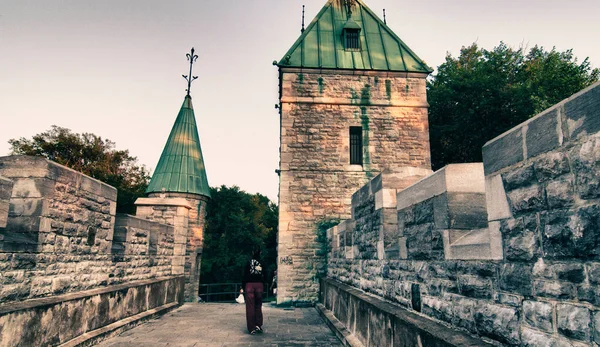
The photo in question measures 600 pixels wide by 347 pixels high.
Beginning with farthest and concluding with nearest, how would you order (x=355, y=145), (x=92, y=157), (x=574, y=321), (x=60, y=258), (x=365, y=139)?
(x=92, y=157), (x=355, y=145), (x=365, y=139), (x=60, y=258), (x=574, y=321)

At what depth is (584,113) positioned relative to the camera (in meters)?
1.75

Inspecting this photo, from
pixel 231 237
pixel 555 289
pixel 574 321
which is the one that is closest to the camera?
pixel 574 321

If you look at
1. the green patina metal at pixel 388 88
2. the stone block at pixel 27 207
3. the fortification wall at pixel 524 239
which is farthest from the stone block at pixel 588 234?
the green patina metal at pixel 388 88

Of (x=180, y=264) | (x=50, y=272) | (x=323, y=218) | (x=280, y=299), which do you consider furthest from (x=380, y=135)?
(x=50, y=272)

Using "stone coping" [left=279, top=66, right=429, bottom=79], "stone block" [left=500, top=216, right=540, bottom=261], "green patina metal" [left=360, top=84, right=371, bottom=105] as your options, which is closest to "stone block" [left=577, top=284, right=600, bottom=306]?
"stone block" [left=500, top=216, right=540, bottom=261]

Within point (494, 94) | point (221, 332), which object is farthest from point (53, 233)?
point (494, 94)

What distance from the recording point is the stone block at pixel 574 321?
1.63m

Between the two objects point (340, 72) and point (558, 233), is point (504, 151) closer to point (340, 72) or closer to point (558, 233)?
point (558, 233)

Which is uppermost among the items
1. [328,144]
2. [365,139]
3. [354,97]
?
[354,97]

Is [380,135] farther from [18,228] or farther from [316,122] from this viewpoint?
[18,228]

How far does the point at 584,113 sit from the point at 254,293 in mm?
5474

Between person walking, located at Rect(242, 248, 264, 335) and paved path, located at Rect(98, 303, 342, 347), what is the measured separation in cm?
19

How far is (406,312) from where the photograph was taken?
3.52 meters

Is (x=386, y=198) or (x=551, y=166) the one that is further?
(x=386, y=198)
